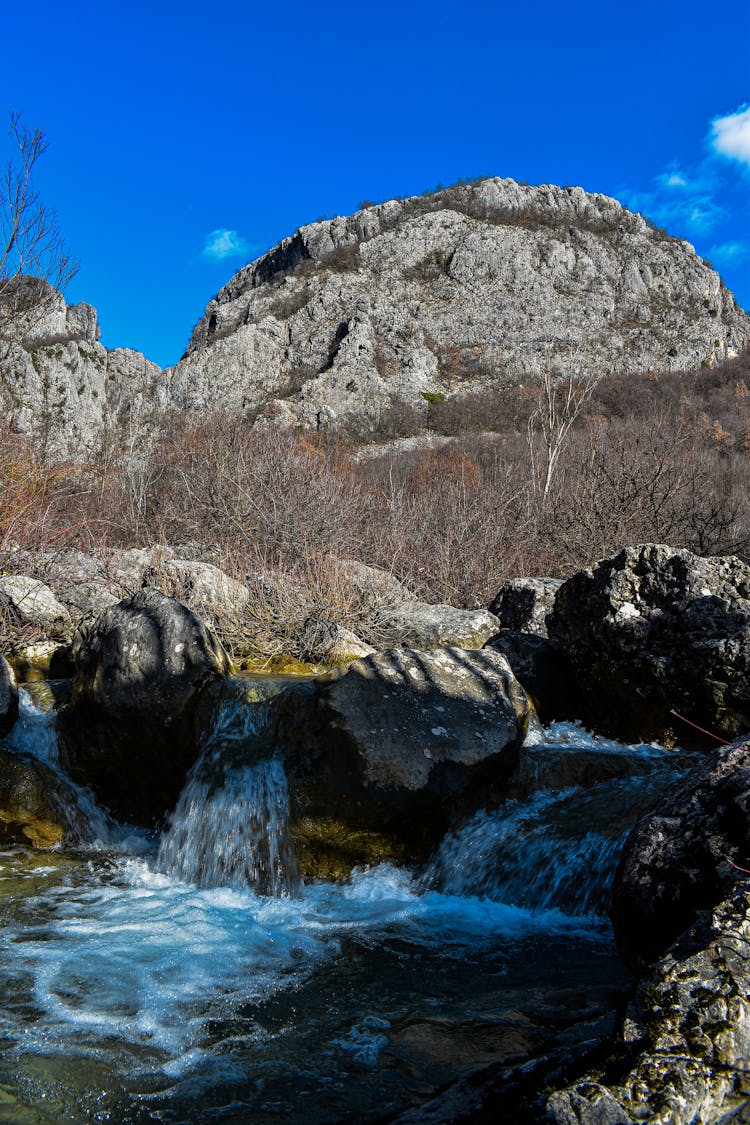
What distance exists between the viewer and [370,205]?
7700 cm

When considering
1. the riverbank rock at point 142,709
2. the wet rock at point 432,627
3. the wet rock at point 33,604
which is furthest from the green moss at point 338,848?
the wet rock at point 33,604

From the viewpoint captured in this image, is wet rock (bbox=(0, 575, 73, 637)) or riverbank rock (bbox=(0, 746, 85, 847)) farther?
wet rock (bbox=(0, 575, 73, 637))

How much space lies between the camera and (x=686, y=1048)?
210 cm

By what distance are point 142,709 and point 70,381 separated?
142ft

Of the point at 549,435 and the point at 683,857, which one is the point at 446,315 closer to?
the point at 549,435

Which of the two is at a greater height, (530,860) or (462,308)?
(462,308)

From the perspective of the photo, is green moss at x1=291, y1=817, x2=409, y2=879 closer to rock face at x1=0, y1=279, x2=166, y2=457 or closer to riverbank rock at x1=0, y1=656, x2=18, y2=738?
riverbank rock at x1=0, y1=656, x2=18, y2=738

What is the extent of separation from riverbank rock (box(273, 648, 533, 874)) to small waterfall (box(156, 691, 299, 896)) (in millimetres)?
174

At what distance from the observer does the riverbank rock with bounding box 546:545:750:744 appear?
6.86 m

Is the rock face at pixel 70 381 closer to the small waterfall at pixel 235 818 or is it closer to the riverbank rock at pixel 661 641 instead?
the small waterfall at pixel 235 818

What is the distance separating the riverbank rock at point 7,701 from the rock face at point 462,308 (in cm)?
4177

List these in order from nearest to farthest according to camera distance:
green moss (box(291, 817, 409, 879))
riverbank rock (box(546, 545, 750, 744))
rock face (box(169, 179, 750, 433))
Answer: green moss (box(291, 817, 409, 879)) < riverbank rock (box(546, 545, 750, 744)) < rock face (box(169, 179, 750, 433))

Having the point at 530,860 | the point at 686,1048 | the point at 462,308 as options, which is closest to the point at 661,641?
the point at 530,860

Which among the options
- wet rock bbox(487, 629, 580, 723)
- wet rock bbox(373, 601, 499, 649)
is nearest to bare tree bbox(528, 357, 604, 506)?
wet rock bbox(373, 601, 499, 649)
